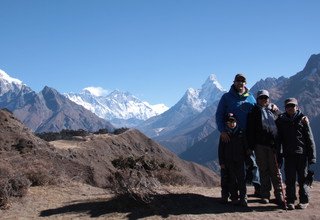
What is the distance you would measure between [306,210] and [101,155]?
58.2 m

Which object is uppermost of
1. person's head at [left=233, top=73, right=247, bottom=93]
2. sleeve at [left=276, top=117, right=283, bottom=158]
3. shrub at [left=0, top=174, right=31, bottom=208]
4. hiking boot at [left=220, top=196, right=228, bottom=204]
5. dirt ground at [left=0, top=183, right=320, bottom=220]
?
person's head at [left=233, top=73, right=247, bottom=93]

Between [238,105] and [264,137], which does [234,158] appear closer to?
[264,137]

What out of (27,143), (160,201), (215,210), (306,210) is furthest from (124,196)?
(27,143)

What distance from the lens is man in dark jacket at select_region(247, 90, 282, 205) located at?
9961 mm

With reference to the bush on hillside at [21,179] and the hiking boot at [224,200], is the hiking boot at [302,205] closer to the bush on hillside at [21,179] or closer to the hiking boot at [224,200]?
the hiking boot at [224,200]

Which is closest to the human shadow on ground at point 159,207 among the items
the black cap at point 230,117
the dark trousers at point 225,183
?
the dark trousers at point 225,183

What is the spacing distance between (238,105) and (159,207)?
270 cm

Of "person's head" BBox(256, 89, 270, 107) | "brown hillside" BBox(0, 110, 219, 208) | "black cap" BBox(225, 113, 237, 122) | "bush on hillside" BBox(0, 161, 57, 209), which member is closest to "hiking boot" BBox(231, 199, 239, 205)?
"black cap" BBox(225, 113, 237, 122)

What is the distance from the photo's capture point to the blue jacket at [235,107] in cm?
1030

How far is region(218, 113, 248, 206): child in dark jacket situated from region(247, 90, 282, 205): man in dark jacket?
0.69 ft

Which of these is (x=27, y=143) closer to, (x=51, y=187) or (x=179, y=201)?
(x=51, y=187)

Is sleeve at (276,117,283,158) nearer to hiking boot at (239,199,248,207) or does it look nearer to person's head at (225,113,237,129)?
person's head at (225,113,237,129)

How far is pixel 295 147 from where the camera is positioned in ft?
32.7

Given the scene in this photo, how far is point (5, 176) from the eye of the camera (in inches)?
457
